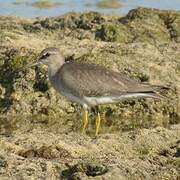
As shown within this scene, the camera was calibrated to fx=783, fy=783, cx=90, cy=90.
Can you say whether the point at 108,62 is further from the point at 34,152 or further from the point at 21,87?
the point at 34,152

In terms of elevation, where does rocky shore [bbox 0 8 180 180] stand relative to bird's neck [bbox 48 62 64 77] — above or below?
below

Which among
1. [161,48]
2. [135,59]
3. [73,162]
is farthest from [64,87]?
[161,48]

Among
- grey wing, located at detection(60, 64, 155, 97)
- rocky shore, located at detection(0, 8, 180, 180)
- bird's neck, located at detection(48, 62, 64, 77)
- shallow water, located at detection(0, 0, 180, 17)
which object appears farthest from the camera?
shallow water, located at detection(0, 0, 180, 17)

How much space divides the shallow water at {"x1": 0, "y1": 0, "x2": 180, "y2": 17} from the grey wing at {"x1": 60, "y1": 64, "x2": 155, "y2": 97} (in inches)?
480

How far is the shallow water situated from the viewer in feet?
83.9

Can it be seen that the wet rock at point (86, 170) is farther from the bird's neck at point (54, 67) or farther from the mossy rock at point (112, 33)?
the mossy rock at point (112, 33)

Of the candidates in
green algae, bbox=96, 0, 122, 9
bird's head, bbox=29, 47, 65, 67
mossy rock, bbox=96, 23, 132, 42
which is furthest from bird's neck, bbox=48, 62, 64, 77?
green algae, bbox=96, 0, 122, 9

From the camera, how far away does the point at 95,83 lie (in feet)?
42.6

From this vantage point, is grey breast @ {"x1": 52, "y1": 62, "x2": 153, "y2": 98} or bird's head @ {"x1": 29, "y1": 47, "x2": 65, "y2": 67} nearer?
grey breast @ {"x1": 52, "y1": 62, "x2": 153, "y2": 98}

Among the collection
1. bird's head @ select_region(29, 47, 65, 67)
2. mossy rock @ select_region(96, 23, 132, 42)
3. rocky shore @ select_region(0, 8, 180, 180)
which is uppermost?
bird's head @ select_region(29, 47, 65, 67)

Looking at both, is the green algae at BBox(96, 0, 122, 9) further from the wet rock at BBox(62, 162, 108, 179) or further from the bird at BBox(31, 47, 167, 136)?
the wet rock at BBox(62, 162, 108, 179)

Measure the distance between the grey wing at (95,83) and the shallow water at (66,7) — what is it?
40.0ft

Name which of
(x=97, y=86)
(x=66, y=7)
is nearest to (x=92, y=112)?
(x=97, y=86)

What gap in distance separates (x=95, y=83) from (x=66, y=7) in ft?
44.0
